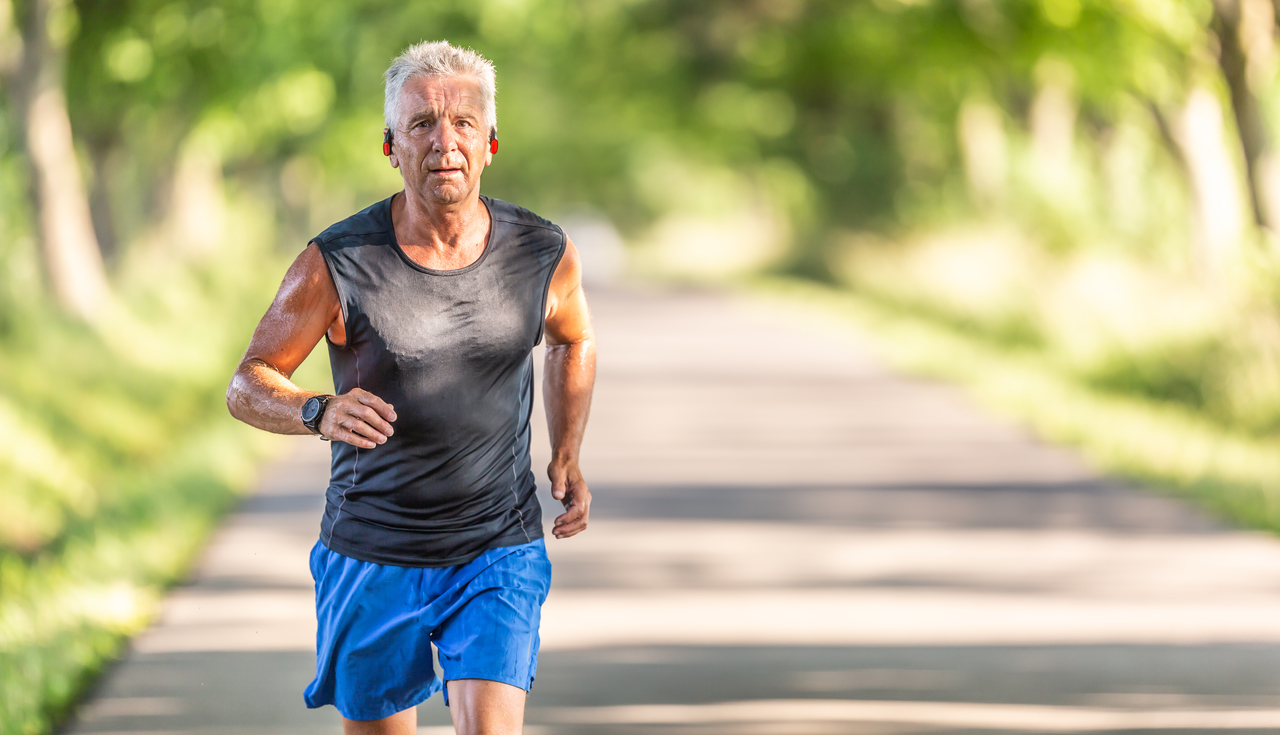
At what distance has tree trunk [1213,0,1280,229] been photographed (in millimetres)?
13602

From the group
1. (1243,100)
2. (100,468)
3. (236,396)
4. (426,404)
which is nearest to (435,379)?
(426,404)

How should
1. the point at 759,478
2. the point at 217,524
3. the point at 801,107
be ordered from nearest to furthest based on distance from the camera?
the point at 217,524, the point at 759,478, the point at 801,107

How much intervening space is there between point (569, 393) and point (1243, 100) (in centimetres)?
1107

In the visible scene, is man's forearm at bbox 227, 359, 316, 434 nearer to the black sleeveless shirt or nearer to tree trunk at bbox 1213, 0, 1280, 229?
the black sleeveless shirt

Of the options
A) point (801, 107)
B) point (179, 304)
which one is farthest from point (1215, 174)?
point (801, 107)

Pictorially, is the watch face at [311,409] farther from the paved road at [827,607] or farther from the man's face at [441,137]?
the paved road at [827,607]

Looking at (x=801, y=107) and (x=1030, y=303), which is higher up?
(x=801, y=107)

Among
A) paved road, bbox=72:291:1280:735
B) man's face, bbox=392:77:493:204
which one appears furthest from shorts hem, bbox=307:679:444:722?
paved road, bbox=72:291:1280:735

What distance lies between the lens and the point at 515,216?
383 centimetres

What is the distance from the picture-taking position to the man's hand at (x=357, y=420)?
3.40 meters

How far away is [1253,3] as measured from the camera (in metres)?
13.8

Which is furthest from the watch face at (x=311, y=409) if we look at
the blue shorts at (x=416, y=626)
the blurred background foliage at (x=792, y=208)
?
the blurred background foliage at (x=792, y=208)

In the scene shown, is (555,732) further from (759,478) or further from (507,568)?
(759,478)

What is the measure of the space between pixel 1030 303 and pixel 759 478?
9.42 metres
